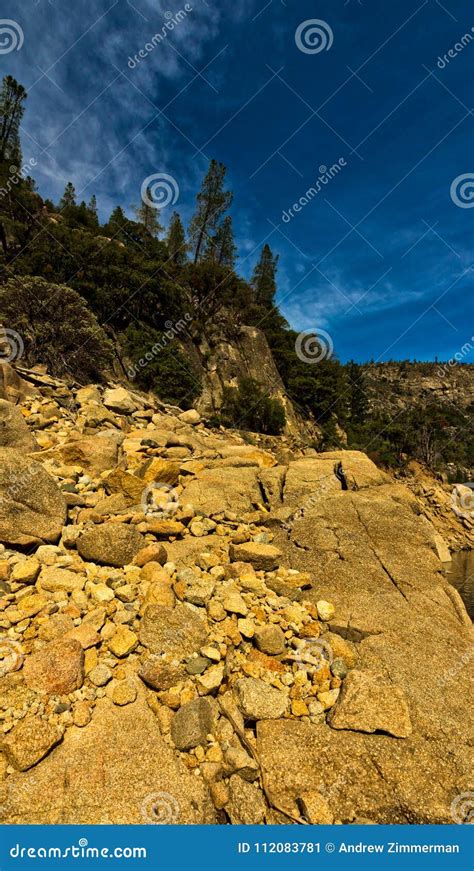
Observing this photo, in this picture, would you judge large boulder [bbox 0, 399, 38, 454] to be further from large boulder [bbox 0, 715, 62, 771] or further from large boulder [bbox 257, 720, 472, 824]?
large boulder [bbox 257, 720, 472, 824]

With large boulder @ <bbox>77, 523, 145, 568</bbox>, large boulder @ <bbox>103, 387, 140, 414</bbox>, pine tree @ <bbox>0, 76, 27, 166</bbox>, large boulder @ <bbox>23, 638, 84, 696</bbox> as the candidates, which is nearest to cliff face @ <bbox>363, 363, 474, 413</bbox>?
pine tree @ <bbox>0, 76, 27, 166</bbox>

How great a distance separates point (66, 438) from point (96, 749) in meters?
6.45

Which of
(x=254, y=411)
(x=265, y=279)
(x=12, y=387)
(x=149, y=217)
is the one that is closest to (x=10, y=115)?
(x=149, y=217)

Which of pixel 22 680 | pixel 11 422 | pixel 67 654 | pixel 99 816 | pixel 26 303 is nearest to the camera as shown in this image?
pixel 99 816

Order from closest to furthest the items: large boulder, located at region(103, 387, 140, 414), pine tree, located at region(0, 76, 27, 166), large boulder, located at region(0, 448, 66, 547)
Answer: large boulder, located at region(0, 448, 66, 547), large boulder, located at region(103, 387, 140, 414), pine tree, located at region(0, 76, 27, 166)

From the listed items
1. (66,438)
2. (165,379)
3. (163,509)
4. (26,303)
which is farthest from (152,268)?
(163,509)

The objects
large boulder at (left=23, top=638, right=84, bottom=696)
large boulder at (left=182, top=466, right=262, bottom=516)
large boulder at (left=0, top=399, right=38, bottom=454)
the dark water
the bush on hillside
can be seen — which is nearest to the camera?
large boulder at (left=23, top=638, right=84, bottom=696)

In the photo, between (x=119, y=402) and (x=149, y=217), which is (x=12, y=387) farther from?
(x=149, y=217)

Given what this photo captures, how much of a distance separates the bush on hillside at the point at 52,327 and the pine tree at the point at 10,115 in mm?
41105

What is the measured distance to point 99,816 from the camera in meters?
2.72

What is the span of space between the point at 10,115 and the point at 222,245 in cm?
3070

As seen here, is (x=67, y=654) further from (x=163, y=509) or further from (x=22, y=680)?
(x=163, y=509)

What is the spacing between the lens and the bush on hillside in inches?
572

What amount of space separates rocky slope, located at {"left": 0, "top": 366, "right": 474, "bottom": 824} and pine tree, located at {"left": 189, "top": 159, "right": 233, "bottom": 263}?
4269cm
